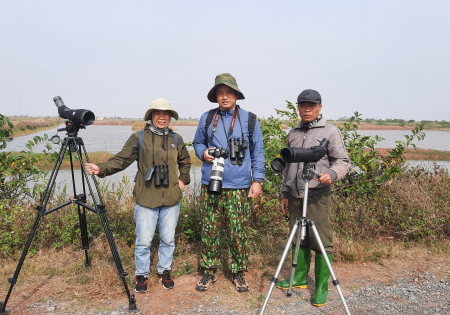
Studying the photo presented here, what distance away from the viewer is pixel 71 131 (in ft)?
9.54

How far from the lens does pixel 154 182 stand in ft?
10.2

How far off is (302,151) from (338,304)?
1603 millimetres

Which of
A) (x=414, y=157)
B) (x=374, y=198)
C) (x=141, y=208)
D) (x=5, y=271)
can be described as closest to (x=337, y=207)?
(x=374, y=198)

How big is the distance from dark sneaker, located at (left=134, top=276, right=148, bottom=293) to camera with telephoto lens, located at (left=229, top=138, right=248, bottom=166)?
1.52 metres

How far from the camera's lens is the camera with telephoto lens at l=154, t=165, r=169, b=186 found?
3061 millimetres

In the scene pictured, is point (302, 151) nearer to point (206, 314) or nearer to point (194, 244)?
point (206, 314)

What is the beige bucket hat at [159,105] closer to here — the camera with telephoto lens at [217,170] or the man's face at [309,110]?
the camera with telephoto lens at [217,170]

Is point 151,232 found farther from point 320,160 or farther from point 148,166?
point 320,160

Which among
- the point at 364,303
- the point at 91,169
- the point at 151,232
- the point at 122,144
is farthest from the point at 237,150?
the point at 122,144

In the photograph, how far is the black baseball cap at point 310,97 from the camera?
113 inches

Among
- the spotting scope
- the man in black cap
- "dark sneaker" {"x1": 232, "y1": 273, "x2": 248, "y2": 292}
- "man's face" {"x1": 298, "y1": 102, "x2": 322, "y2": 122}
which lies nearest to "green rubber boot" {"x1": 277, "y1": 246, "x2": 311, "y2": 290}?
the man in black cap

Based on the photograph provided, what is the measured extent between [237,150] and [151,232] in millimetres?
1196

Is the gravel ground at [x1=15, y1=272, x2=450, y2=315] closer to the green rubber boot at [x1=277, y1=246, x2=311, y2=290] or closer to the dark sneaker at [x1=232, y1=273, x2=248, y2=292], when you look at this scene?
the green rubber boot at [x1=277, y1=246, x2=311, y2=290]

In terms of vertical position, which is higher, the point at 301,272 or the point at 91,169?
the point at 91,169
